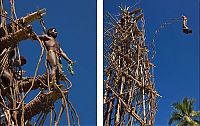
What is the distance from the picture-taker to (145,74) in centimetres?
226

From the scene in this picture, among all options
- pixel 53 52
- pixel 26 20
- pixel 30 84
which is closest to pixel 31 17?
pixel 26 20

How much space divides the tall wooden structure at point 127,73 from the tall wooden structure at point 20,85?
1.47 feet

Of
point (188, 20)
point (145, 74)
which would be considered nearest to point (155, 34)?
point (188, 20)

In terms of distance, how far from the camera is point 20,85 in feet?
5.83

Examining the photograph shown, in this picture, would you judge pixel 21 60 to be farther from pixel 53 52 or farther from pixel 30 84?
pixel 53 52

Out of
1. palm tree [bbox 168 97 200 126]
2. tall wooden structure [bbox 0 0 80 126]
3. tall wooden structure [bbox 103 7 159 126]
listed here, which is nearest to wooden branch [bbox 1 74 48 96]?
tall wooden structure [bbox 0 0 80 126]

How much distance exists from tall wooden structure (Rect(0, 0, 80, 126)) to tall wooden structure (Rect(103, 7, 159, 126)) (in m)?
0.45

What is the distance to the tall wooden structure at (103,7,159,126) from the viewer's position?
2.11 m

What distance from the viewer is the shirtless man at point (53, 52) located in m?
1.61

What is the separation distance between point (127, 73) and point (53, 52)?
736 millimetres

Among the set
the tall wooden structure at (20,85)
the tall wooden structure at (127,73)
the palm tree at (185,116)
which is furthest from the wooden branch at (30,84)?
the palm tree at (185,116)

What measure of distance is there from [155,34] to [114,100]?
475mm

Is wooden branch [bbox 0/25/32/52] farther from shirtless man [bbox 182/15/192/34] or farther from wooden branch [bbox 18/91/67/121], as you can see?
shirtless man [bbox 182/15/192/34]

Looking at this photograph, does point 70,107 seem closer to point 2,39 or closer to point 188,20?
point 2,39
